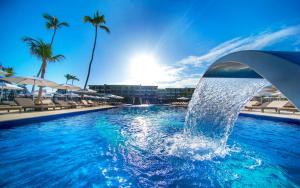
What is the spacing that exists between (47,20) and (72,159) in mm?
21185

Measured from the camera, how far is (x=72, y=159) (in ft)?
12.6

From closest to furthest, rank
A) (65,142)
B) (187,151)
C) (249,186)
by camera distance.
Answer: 1. (249,186)
2. (187,151)
3. (65,142)

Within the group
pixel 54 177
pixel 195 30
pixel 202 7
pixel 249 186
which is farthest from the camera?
pixel 195 30

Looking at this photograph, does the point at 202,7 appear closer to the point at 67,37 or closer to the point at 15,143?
the point at 15,143

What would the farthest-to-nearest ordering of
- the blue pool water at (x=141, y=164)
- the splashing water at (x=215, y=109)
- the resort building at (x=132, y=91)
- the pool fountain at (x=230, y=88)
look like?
1. the resort building at (x=132, y=91)
2. the splashing water at (x=215, y=109)
3. the blue pool water at (x=141, y=164)
4. the pool fountain at (x=230, y=88)

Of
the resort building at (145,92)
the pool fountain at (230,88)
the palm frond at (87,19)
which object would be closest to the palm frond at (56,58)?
the palm frond at (87,19)

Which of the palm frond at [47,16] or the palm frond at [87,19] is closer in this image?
the palm frond at [47,16]

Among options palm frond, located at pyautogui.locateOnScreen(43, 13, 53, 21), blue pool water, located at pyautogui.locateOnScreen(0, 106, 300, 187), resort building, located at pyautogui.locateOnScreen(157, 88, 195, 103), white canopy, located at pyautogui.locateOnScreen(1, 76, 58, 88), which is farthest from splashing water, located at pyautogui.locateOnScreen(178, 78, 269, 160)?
resort building, located at pyautogui.locateOnScreen(157, 88, 195, 103)

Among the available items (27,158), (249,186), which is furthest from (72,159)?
(249,186)

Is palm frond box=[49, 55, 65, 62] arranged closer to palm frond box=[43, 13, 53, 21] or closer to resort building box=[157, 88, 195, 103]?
palm frond box=[43, 13, 53, 21]

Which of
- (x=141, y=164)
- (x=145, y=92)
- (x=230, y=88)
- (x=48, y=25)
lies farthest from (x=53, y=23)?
(x=145, y=92)

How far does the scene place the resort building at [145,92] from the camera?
175 feet

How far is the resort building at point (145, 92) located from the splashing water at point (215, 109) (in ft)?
154

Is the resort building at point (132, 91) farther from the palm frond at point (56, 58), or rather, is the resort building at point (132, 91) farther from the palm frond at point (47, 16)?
the palm frond at point (56, 58)
